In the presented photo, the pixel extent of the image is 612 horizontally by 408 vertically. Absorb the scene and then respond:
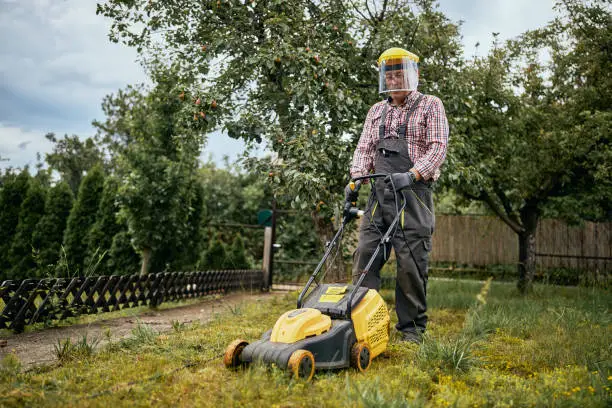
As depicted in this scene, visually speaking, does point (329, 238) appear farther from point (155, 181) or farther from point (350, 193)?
point (155, 181)

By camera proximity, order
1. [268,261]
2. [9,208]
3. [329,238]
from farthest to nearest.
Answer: [9,208]
[268,261]
[329,238]

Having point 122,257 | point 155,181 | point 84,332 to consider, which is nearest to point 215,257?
point 122,257

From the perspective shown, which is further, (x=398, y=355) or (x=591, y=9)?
(x=591, y=9)

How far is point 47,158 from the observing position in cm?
2939

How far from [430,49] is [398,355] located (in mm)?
5105

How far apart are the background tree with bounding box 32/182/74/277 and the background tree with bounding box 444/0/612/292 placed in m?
9.30

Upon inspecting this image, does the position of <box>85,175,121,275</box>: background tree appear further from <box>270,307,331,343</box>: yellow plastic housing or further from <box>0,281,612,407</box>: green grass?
<box>270,307,331,343</box>: yellow plastic housing

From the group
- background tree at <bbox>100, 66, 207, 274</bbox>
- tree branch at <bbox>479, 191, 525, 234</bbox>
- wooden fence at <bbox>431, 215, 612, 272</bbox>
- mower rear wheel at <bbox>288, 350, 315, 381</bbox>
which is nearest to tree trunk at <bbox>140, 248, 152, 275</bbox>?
background tree at <bbox>100, 66, 207, 274</bbox>

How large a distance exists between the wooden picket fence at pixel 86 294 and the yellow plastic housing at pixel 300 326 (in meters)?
2.82

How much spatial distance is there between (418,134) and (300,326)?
6.44 ft

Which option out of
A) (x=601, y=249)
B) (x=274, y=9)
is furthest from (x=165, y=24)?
(x=601, y=249)

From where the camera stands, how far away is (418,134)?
418cm

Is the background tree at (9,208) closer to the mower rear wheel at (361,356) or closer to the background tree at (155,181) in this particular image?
the background tree at (155,181)

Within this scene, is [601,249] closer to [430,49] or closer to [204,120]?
[430,49]
